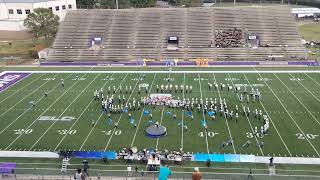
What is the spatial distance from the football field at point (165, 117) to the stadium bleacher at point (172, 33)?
9775 mm

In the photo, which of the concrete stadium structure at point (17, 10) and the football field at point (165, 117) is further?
the concrete stadium structure at point (17, 10)

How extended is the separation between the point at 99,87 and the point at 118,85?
1.64 metres

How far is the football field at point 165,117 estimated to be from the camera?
2117cm

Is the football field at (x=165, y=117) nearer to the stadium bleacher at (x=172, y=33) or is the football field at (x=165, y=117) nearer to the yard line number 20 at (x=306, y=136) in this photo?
the yard line number 20 at (x=306, y=136)

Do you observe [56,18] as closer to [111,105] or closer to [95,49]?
[95,49]

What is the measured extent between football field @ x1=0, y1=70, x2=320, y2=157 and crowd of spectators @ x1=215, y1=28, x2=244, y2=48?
1127cm

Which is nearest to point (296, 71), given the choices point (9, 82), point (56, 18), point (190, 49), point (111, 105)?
point (190, 49)

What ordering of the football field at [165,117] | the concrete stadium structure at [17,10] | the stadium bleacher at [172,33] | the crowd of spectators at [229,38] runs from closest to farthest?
the football field at [165,117] < the stadium bleacher at [172,33] < the crowd of spectators at [229,38] < the concrete stadium structure at [17,10]

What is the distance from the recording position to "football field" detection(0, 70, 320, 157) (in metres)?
21.2

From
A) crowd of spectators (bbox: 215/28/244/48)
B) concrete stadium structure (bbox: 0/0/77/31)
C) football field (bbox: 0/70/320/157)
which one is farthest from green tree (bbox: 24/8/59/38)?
crowd of spectators (bbox: 215/28/244/48)

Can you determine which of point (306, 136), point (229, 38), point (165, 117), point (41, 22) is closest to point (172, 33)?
point (229, 38)

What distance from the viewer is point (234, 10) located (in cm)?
5288

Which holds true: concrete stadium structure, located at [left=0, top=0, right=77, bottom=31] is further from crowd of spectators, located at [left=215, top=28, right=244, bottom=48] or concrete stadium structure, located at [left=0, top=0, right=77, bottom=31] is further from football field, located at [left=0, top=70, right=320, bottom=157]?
football field, located at [left=0, top=70, right=320, bottom=157]

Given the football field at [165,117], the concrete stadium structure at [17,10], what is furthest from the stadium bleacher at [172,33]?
the concrete stadium structure at [17,10]
